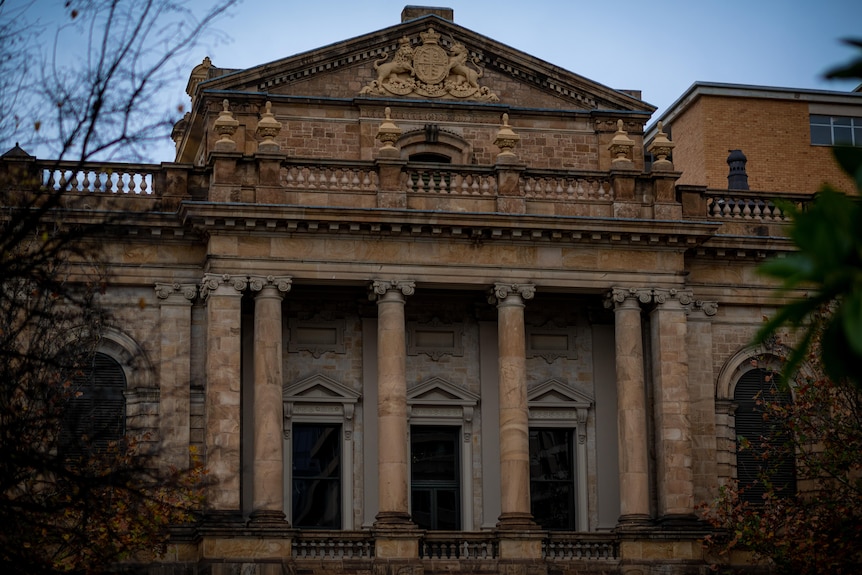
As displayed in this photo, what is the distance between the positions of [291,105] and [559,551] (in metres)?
11.7

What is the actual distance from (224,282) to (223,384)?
2.13 m

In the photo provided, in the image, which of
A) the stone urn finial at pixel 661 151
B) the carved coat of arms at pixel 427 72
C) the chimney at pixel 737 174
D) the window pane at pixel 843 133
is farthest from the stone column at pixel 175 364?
the window pane at pixel 843 133

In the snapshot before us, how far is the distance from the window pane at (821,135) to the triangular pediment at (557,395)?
1684 centimetres

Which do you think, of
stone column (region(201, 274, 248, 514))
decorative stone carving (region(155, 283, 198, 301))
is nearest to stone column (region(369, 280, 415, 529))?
stone column (region(201, 274, 248, 514))

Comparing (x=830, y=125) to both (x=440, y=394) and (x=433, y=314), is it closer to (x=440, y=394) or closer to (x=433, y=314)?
(x=433, y=314)

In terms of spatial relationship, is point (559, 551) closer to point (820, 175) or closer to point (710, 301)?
point (710, 301)

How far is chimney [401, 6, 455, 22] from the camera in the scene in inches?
1463

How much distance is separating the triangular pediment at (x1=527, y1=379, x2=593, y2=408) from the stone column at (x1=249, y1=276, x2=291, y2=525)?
6.09 m

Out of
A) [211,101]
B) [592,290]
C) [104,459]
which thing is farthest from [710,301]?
[104,459]

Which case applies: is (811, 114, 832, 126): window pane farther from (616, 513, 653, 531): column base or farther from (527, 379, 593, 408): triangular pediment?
(616, 513, 653, 531): column base

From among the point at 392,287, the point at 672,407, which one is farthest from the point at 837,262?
the point at 672,407

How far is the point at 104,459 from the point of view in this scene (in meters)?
27.0

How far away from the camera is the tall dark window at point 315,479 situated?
3447 centimetres

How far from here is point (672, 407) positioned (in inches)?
1345
